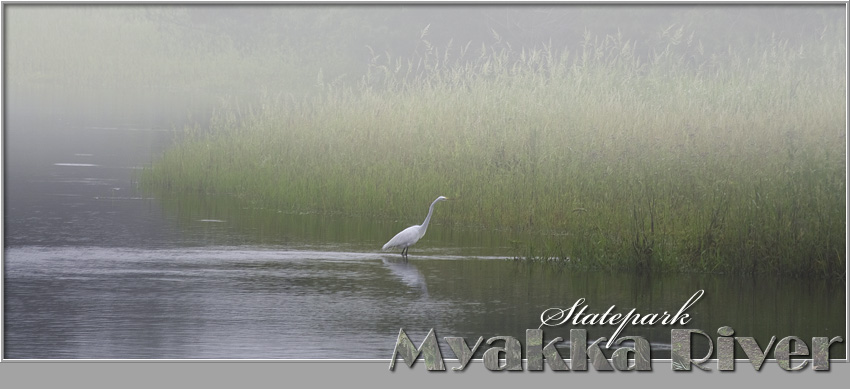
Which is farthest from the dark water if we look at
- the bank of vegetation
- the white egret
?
the bank of vegetation

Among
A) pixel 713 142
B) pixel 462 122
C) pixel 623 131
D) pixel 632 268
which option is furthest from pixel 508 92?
pixel 632 268

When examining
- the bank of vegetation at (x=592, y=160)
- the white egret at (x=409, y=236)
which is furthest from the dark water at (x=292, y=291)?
the bank of vegetation at (x=592, y=160)

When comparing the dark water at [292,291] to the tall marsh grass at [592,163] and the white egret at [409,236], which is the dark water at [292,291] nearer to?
the white egret at [409,236]

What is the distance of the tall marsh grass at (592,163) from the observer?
827 cm

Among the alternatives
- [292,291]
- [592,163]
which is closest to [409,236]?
[292,291]

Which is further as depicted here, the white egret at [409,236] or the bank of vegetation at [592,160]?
the white egret at [409,236]

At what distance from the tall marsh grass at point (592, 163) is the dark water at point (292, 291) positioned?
34 centimetres

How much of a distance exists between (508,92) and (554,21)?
5.04 metres

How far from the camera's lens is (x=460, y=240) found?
9562 millimetres

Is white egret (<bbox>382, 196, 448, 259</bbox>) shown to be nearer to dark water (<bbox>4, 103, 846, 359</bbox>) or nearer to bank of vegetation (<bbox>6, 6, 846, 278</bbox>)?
dark water (<bbox>4, 103, 846, 359</bbox>)

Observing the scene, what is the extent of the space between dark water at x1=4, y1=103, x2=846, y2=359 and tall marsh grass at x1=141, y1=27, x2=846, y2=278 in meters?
0.34

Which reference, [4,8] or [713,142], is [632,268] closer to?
[713,142]

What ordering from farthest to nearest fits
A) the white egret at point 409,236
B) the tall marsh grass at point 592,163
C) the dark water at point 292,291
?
the white egret at point 409,236 → the tall marsh grass at point 592,163 → the dark water at point 292,291

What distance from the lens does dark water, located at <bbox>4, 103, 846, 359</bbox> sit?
Result: 20.9 feet
